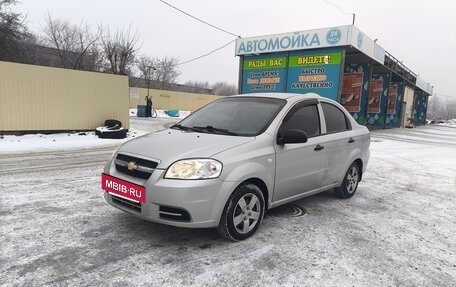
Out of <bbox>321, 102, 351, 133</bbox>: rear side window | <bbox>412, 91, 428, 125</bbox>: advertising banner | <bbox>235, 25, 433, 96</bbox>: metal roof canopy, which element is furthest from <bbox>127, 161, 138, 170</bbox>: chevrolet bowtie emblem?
<bbox>412, 91, 428, 125</bbox>: advertising banner

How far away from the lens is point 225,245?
370 cm

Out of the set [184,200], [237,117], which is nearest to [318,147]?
[237,117]

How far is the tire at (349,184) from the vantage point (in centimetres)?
566

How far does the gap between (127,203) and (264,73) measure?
1971cm

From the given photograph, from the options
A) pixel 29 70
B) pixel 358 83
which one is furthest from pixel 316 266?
pixel 358 83

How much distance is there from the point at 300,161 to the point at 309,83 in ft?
54.4

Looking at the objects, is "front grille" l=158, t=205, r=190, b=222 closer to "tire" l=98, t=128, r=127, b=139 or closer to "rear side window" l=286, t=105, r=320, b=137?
"rear side window" l=286, t=105, r=320, b=137

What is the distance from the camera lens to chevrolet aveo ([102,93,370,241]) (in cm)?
341

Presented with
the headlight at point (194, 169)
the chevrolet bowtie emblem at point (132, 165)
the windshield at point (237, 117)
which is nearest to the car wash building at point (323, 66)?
the windshield at point (237, 117)

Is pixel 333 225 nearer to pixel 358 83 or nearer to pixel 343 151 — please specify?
pixel 343 151

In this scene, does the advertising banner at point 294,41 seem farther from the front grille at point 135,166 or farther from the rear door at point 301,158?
the front grille at point 135,166

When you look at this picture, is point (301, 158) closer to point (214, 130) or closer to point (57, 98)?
point (214, 130)

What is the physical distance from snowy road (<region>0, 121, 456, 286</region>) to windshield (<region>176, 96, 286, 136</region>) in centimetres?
121

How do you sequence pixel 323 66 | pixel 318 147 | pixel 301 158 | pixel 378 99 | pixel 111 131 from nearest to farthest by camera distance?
pixel 301 158
pixel 318 147
pixel 111 131
pixel 323 66
pixel 378 99
